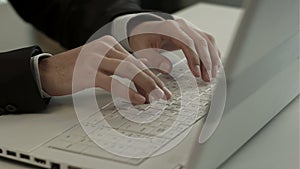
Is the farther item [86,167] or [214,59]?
[214,59]

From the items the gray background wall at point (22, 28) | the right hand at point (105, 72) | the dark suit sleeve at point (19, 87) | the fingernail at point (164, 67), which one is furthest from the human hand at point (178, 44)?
the gray background wall at point (22, 28)

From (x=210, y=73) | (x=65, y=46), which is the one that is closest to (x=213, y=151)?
(x=210, y=73)

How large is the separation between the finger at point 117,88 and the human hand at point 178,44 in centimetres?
14

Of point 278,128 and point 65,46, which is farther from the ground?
point 278,128

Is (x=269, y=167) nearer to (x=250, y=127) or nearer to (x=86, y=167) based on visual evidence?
(x=250, y=127)

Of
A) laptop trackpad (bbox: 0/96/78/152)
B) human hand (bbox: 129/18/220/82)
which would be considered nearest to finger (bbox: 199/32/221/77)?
human hand (bbox: 129/18/220/82)

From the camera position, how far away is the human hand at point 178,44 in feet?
3.38

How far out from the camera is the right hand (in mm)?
906

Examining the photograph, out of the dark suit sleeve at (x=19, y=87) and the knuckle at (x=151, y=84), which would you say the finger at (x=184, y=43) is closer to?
the knuckle at (x=151, y=84)

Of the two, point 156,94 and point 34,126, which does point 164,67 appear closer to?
point 156,94

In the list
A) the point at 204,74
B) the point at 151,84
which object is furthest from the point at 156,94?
the point at 204,74

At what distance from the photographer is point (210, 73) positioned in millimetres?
1014

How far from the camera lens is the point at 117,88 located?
3.03ft

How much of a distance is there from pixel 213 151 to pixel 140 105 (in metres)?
0.28
